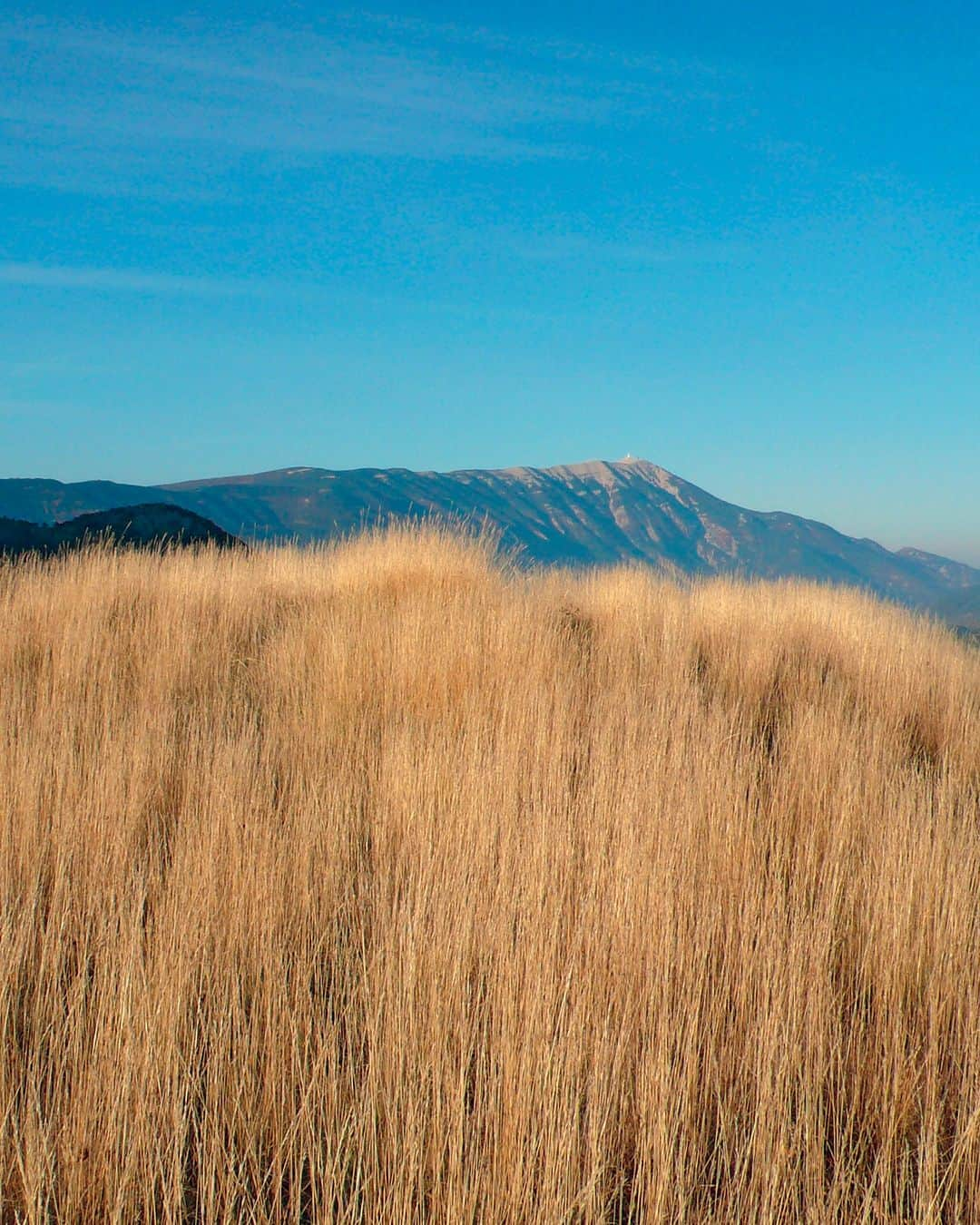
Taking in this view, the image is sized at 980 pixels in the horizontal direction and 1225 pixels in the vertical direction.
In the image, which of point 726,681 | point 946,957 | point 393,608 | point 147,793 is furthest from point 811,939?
point 393,608

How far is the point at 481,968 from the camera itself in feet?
7.29

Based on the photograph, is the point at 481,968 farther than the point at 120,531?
No

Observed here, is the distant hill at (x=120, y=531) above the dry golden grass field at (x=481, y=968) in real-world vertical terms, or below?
above

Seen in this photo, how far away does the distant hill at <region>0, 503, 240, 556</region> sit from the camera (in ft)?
35.6

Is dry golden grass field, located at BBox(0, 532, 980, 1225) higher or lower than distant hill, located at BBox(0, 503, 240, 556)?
lower

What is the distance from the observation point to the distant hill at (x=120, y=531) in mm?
10852

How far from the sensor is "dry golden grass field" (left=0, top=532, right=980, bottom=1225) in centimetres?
174

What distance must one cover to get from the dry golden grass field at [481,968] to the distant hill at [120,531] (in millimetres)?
6408

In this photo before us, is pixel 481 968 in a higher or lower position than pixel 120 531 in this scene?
lower

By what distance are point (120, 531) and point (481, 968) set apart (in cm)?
1083

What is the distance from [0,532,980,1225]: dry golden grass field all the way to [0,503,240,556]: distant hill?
6408 millimetres

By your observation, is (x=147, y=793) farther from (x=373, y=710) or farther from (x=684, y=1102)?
(x=684, y=1102)

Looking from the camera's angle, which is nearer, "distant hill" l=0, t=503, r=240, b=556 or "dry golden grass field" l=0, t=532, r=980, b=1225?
"dry golden grass field" l=0, t=532, r=980, b=1225

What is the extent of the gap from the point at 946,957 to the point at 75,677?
4.99 metres
